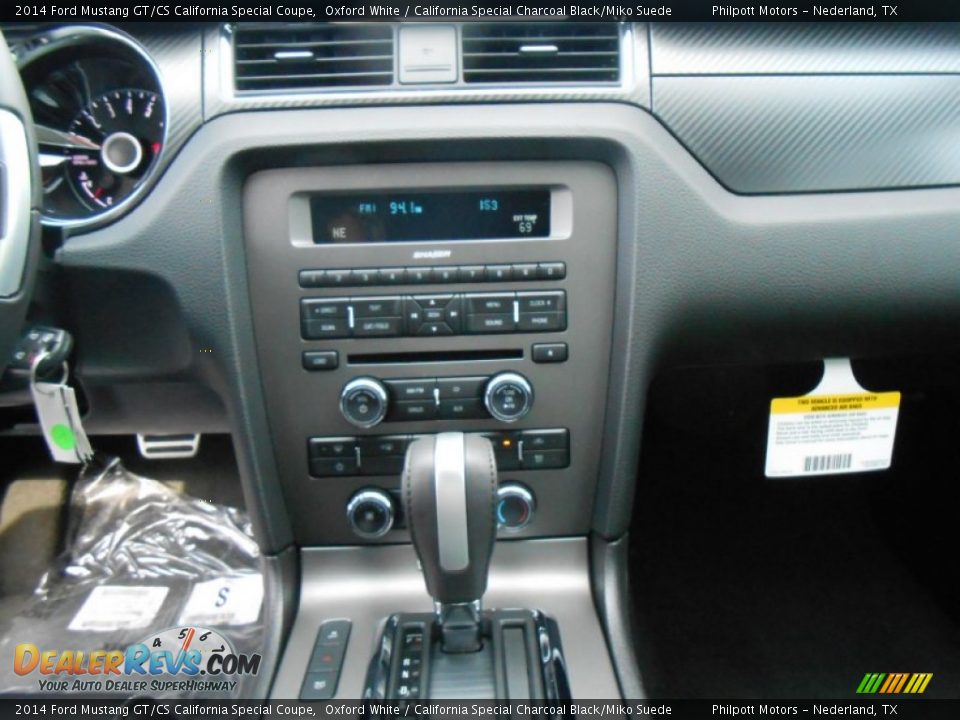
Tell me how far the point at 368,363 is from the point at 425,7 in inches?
16.3

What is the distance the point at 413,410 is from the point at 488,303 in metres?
0.16

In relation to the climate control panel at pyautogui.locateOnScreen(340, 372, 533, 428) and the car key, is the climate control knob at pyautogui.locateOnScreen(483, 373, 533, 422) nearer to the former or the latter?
the climate control panel at pyautogui.locateOnScreen(340, 372, 533, 428)

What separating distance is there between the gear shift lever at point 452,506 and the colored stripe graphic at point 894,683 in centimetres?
92

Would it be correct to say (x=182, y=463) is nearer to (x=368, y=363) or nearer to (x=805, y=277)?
(x=368, y=363)

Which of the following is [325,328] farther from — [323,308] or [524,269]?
[524,269]

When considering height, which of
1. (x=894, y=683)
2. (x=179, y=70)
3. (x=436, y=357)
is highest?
(x=179, y=70)

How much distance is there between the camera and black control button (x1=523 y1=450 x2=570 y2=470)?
98 centimetres

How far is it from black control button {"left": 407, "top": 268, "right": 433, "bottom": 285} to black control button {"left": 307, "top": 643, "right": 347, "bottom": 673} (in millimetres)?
458

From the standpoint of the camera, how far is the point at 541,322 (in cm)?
93

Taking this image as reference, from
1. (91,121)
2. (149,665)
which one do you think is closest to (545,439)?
(91,121)

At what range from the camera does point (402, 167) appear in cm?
88

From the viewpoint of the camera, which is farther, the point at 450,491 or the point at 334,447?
the point at 334,447

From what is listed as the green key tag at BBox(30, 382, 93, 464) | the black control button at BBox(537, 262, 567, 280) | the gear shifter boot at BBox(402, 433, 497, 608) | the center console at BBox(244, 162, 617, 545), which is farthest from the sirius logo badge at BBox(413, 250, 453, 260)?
the green key tag at BBox(30, 382, 93, 464)

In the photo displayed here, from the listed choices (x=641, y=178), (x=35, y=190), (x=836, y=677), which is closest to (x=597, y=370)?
(x=641, y=178)
